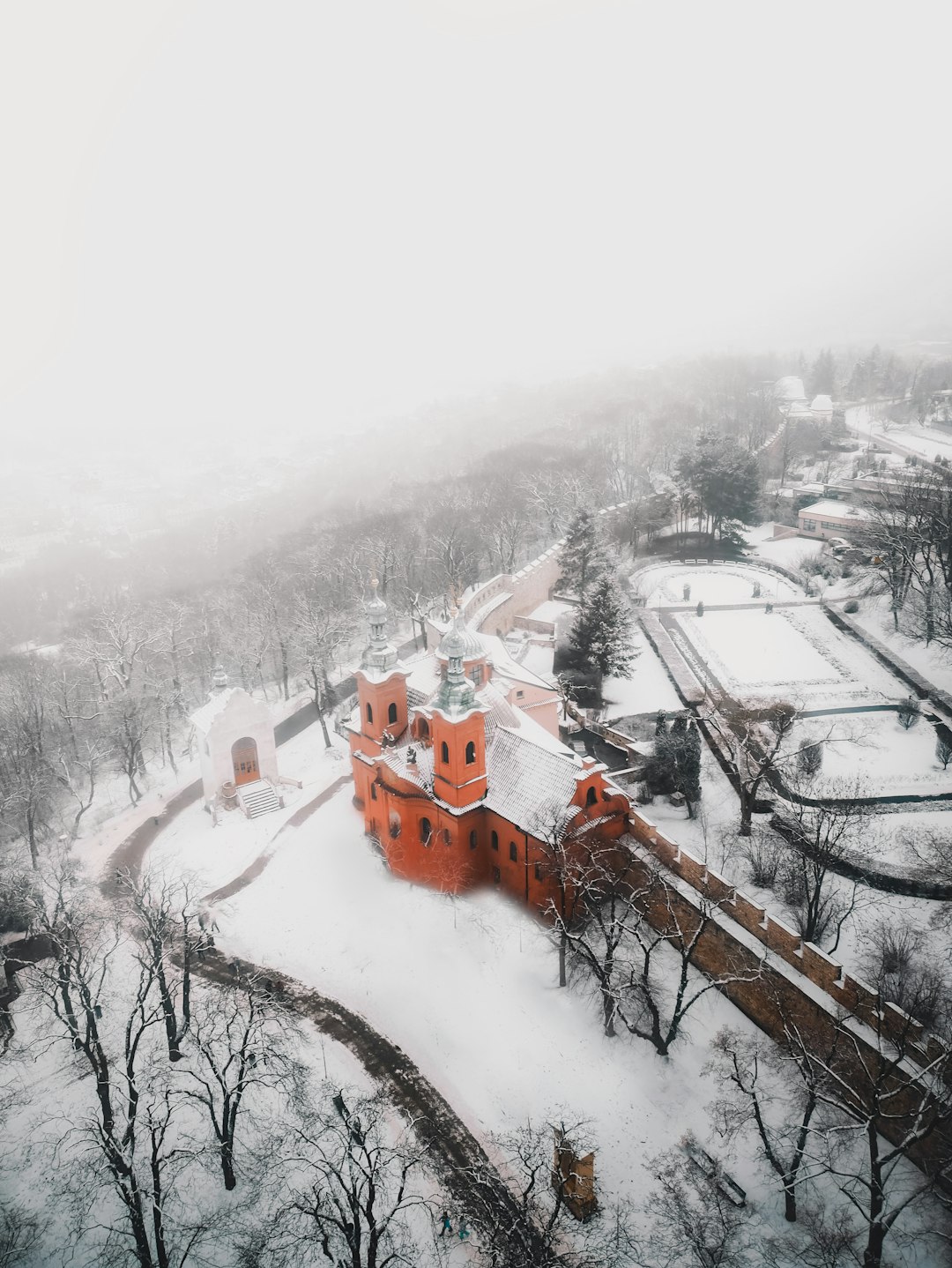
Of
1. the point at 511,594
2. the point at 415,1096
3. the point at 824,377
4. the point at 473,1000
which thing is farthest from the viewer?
the point at 824,377

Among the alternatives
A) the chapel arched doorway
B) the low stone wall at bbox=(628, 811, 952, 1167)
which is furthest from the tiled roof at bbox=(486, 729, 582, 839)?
the chapel arched doorway

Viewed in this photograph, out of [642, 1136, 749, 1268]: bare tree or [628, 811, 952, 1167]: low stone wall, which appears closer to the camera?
[642, 1136, 749, 1268]: bare tree

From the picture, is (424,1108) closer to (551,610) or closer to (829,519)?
(551,610)

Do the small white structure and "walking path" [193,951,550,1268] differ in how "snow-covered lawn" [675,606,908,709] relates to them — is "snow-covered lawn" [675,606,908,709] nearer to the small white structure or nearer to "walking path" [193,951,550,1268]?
the small white structure

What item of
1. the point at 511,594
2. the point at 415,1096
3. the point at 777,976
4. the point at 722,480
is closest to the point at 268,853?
the point at 415,1096

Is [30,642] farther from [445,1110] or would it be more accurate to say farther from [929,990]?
[929,990]

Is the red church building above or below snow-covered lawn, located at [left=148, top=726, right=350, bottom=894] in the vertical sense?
above
